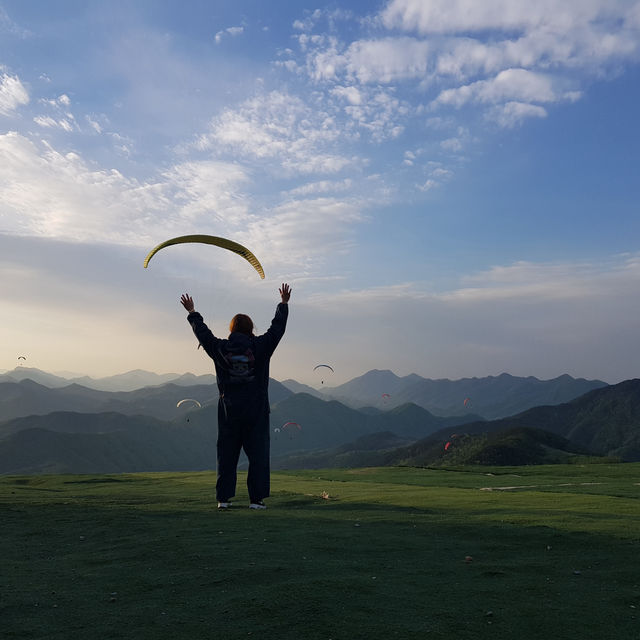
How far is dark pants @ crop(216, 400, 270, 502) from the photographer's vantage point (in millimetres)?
12922

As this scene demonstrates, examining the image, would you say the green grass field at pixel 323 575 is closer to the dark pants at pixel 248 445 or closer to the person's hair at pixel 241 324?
the dark pants at pixel 248 445

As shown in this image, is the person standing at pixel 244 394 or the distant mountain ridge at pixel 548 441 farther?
the distant mountain ridge at pixel 548 441

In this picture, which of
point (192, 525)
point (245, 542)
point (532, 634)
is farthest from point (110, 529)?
point (532, 634)

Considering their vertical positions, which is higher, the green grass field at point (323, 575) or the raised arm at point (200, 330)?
the raised arm at point (200, 330)

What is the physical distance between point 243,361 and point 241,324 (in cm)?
104

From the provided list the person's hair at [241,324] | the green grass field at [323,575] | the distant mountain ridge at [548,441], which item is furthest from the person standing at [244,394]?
the distant mountain ridge at [548,441]

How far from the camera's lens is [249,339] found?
13016mm

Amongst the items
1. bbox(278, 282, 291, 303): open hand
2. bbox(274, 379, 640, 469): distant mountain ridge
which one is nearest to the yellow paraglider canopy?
bbox(278, 282, 291, 303): open hand

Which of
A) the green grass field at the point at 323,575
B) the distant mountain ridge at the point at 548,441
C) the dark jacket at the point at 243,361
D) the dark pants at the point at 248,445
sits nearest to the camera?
the green grass field at the point at 323,575

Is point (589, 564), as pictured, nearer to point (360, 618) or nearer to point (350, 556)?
point (350, 556)

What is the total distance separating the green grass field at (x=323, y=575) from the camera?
5070 mm

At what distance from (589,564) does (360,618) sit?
392 cm

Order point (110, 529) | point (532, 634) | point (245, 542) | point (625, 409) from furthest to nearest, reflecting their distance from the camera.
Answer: point (625, 409) → point (110, 529) → point (245, 542) → point (532, 634)

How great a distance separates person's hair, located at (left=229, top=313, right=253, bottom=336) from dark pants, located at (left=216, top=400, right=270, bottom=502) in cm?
Answer: 180
